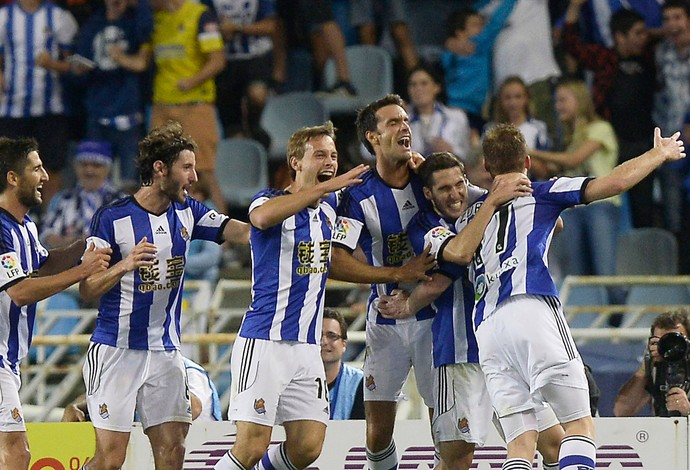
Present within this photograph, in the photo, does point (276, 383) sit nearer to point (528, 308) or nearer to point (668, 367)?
point (528, 308)

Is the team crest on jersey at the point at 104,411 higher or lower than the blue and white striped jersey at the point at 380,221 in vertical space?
lower

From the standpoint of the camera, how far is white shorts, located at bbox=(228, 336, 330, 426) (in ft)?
24.9

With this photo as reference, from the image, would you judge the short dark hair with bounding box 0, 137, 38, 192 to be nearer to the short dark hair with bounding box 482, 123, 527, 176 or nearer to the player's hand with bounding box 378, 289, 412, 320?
Result: the player's hand with bounding box 378, 289, 412, 320

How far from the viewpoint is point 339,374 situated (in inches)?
361

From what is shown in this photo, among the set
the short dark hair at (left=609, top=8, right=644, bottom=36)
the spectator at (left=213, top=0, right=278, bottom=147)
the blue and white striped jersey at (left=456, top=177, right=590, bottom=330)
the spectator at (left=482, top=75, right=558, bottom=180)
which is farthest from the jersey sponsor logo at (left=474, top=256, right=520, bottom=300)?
the spectator at (left=213, top=0, right=278, bottom=147)

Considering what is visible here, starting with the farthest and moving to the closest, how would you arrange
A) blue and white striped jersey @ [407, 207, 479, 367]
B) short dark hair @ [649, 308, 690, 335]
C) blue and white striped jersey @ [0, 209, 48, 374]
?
short dark hair @ [649, 308, 690, 335], blue and white striped jersey @ [407, 207, 479, 367], blue and white striped jersey @ [0, 209, 48, 374]

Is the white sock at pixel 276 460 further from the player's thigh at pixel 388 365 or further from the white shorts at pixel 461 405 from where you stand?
the white shorts at pixel 461 405

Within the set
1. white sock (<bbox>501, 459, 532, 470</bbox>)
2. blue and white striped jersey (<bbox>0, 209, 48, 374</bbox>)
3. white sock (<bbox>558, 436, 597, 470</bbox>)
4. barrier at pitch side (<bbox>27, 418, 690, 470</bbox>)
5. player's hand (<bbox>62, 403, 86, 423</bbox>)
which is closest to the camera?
white sock (<bbox>558, 436, 597, 470</bbox>)

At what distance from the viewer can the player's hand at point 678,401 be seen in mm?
8414

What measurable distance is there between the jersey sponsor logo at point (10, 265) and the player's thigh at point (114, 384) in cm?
65

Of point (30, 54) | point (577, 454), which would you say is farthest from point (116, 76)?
point (577, 454)

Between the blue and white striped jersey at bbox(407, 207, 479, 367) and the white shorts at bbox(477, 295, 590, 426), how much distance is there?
0.35 metres

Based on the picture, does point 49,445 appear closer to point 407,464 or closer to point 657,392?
point 407,464

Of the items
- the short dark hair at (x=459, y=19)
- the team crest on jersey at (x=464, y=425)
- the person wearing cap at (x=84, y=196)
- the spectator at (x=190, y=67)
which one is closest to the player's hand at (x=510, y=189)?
the team crest on jersey at (x=464, y=425)
